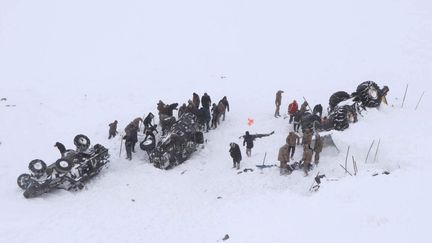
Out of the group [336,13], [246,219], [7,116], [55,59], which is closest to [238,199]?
[246,219]

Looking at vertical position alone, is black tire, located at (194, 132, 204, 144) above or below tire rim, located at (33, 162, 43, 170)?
above

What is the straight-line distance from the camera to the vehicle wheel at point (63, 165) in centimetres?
1931

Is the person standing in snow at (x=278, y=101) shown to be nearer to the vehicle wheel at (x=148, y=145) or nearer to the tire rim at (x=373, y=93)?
the tire rim at (x=373, y=93)

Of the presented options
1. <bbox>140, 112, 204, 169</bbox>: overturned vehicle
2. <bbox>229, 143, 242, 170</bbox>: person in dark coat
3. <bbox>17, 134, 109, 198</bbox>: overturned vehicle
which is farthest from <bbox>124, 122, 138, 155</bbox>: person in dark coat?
<bbox>229, 143, 242, 170</bbox>: person in dark coat

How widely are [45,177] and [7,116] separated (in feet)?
27.3

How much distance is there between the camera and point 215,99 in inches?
1129

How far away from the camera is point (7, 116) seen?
25875 millimetres

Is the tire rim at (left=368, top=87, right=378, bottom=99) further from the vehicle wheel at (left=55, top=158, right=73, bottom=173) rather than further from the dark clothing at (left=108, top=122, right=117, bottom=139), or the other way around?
the vehicle wheel at (left=55, top=158, right=73, bottom=173)

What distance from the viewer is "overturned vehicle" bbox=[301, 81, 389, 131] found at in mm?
21344

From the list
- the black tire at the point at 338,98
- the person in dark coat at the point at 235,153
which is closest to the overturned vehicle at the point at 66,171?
the person in dark coat at the point at 235,153

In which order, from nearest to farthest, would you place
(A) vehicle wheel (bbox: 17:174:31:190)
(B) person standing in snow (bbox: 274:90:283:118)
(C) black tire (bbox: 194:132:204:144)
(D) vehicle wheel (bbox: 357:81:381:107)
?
(A) vehicle wheel (bbox: 17:174:31:190), (C) black tire (bbox: 194:132:204:144), (D) vehicle wheel (bbox: 357:81:381:107), (B) person standing in snow (bbox: 274:90:283:118)

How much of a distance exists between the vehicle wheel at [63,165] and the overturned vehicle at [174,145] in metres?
3.45

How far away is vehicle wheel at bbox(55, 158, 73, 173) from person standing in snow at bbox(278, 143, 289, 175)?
335 inches

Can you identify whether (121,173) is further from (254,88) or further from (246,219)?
(254,88)
